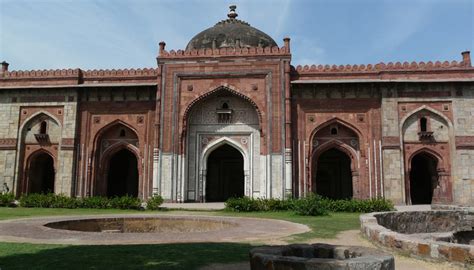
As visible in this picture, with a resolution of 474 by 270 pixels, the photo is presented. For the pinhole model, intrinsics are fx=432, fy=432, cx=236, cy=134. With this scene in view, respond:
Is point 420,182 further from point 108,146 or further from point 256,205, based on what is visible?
point 108,146

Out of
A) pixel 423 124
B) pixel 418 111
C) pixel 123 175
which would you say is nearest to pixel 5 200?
pixel 123 175

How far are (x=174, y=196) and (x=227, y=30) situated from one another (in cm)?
901

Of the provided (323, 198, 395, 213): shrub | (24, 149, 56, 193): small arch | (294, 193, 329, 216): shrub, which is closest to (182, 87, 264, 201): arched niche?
A: (323, 198, 395, 213): shrub

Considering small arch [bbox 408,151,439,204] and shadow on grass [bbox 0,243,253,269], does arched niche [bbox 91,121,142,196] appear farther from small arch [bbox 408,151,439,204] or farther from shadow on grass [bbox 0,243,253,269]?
shadow on grass [bbox 0,243,253,269]

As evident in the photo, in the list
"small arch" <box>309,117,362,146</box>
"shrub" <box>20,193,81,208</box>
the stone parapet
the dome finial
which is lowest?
the stone parapet

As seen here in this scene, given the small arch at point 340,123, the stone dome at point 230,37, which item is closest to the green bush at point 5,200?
the stone dome at point 230,37

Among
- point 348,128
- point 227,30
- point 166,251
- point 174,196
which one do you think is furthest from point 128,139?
point 166,251

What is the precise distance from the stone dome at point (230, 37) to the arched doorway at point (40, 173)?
856cm

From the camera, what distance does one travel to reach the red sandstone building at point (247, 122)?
1644 cm

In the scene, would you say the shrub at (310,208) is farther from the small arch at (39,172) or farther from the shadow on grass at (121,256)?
the small arch at (39,172)

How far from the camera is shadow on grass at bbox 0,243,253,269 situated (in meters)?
3.97

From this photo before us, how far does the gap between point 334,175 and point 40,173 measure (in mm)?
13618

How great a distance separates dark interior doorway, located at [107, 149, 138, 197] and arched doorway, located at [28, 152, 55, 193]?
2.79m

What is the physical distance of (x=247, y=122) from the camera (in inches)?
685
